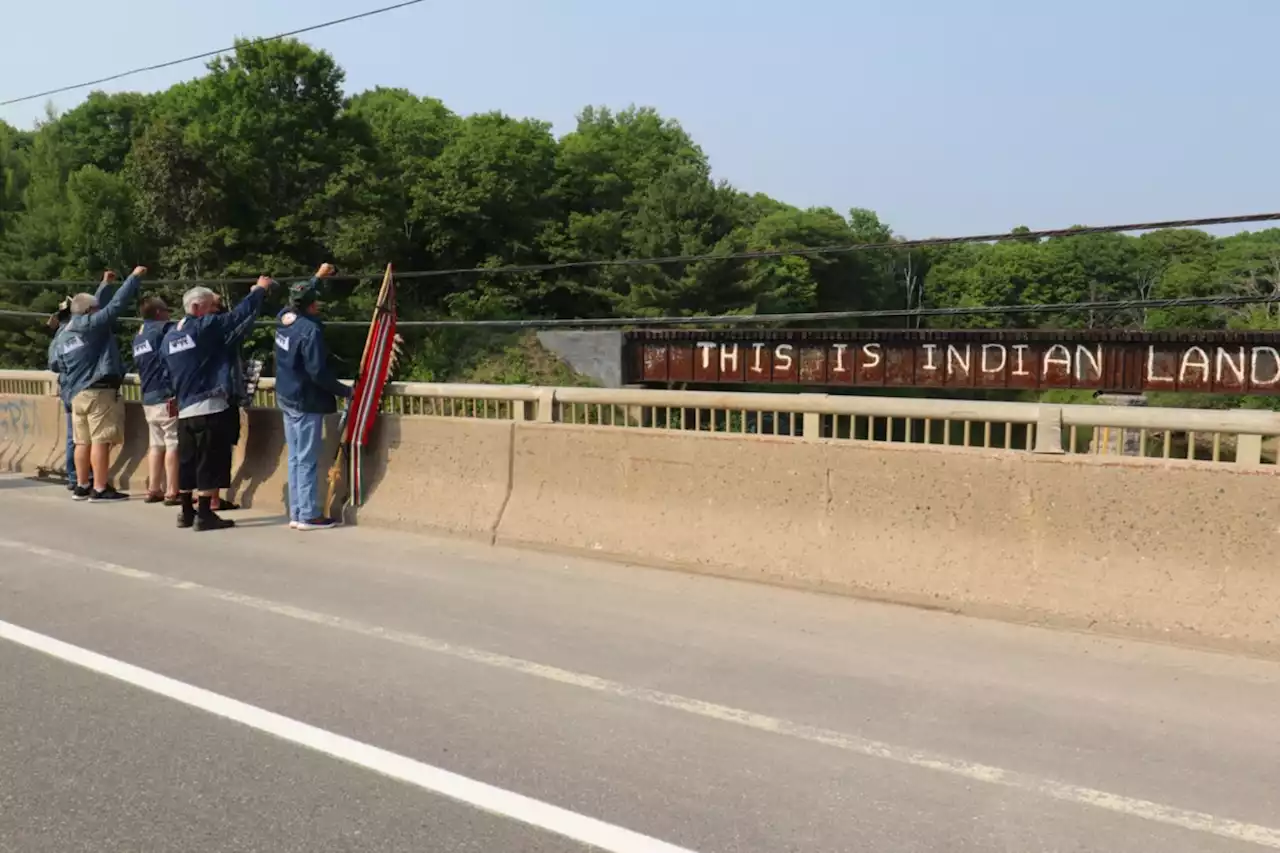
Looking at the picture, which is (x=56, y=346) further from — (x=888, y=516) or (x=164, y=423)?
(x=888, y=516)

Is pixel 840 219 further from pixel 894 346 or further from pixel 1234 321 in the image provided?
pixel 894 346

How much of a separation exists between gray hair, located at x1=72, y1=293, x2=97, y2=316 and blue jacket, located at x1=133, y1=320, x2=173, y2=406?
113 cm

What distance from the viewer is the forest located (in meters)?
55.6

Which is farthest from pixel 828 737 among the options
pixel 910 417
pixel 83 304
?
pixel 83 304

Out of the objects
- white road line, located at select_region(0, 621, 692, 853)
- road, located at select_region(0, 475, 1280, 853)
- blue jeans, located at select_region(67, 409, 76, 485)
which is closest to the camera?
white road line, located at select_region(0, 621, 692, 853)

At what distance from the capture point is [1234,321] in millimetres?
88938

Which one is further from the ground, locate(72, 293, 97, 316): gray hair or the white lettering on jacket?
locate(72, 293, 97, 316): gray hair

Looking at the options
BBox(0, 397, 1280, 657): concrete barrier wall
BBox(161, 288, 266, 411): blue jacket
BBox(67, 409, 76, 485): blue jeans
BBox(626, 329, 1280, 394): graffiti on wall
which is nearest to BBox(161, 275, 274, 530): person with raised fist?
BBox(161, 288, 266, 411): blue jacket

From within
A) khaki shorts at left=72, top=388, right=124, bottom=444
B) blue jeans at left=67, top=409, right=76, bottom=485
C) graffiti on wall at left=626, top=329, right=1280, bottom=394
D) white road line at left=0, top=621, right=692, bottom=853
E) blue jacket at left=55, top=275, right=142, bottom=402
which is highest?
blue jacket at left=55, top=275, right=142, bottom=402

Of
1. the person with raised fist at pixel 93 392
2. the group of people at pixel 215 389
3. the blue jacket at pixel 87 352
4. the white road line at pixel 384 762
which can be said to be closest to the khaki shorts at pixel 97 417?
the person with raised fist at pixel 93 392

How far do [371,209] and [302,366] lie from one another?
5152 centimetres

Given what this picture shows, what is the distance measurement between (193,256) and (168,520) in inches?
1919

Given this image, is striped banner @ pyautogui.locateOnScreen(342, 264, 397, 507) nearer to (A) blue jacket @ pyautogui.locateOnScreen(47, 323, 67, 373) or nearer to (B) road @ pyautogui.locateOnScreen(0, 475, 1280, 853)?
(B) road @ pyautogui.locateOnScreen(0, 475, 1280, 853)

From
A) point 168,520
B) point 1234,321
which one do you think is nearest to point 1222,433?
point 168,520
